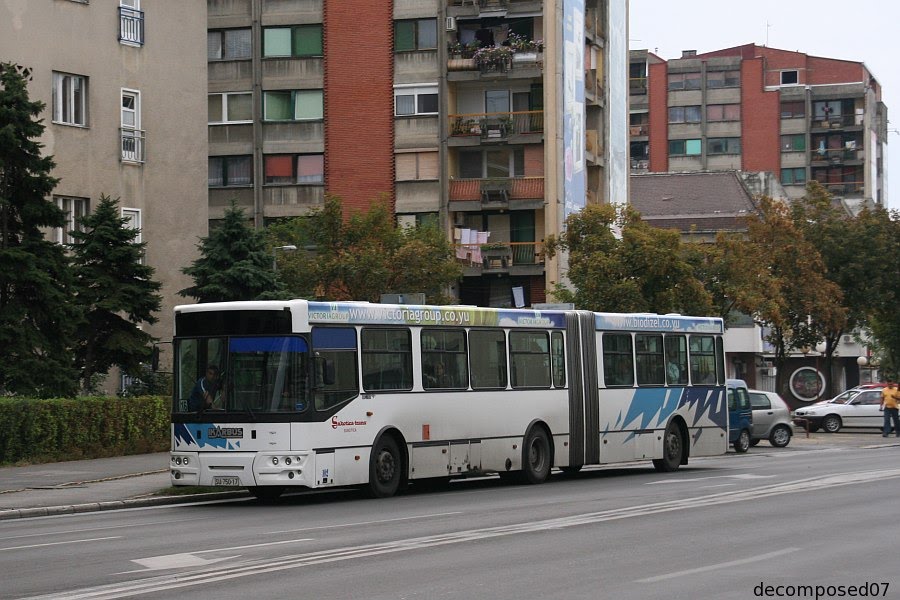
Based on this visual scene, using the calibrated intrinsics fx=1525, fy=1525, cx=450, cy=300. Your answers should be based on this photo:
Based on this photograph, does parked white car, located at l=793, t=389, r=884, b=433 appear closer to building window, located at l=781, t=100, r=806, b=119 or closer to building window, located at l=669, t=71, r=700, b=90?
building window, located at l=781, t=100, r=806, b=119

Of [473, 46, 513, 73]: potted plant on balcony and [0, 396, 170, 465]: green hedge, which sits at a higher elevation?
[473, 46, 513, 73]: potted plant on balcony

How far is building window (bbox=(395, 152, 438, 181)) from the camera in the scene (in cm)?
6109

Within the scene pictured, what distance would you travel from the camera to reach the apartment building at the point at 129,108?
40.6m

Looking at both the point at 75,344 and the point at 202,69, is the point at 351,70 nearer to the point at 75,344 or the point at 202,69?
the point at 202,69

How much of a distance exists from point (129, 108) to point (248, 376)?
24008 mm

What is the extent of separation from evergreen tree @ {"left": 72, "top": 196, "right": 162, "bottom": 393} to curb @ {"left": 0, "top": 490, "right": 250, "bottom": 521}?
439 inches

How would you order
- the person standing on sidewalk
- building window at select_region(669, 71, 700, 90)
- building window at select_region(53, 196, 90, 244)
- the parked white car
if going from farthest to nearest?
1. building window at select_region(669, 71, 700, 90)
2. the parked white car
3. the person standing on sidewalk
4. building window at select_region(53, 196, 90, 244)

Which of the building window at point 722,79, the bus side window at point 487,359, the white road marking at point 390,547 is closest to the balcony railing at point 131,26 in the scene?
the bus side window at point 487,359

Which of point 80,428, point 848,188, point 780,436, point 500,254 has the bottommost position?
point 780,436

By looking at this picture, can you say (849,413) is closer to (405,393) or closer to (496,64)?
(496,64)

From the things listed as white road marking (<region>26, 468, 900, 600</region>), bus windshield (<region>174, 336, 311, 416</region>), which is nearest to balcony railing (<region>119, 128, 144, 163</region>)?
bus windshield (<region>174, 336, 311, 416</region>)

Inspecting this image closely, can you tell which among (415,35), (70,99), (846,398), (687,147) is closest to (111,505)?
(70,99)

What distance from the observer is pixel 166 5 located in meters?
45.2

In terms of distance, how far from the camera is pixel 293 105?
62.5m
